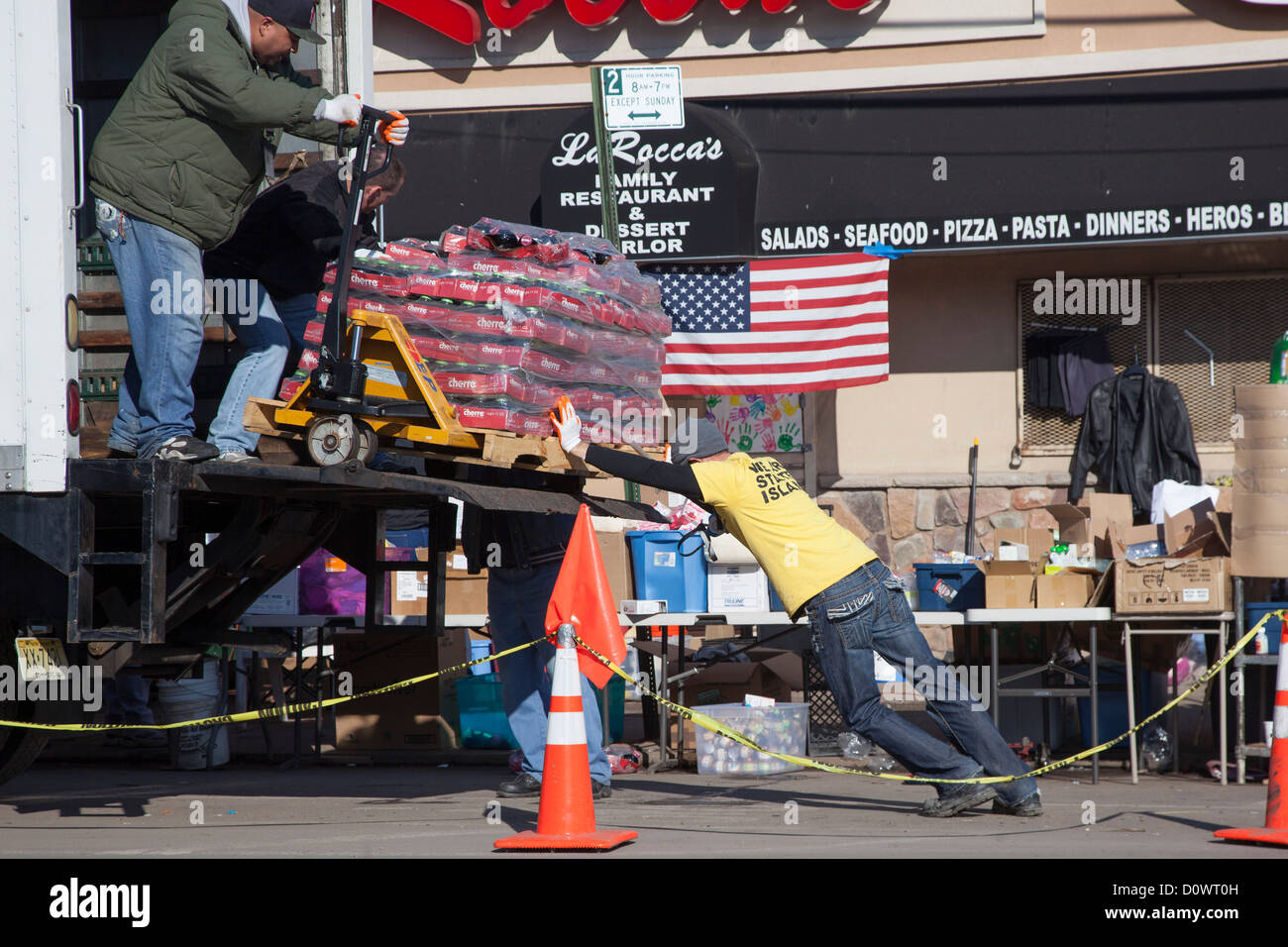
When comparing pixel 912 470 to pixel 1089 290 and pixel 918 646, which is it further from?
pixel 918 646

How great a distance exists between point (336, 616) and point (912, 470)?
5685 millimetres

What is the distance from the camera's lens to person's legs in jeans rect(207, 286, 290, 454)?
643 cm

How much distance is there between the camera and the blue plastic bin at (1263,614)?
8.70m

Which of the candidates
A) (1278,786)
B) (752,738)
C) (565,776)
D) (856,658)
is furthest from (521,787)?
(1278,786)

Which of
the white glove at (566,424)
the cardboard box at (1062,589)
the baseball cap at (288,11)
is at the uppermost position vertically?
the baseball cap at (288,11)

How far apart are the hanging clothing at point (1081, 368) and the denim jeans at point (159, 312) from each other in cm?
885

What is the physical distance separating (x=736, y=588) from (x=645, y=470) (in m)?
3.07

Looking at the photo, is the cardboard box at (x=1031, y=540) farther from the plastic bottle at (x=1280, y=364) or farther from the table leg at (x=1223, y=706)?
the plastic bottle at (x=1280, y=364)

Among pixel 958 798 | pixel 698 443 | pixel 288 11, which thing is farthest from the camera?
pixel 958 798

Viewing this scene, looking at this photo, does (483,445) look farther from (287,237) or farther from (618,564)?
(618,564)

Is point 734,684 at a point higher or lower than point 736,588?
lower

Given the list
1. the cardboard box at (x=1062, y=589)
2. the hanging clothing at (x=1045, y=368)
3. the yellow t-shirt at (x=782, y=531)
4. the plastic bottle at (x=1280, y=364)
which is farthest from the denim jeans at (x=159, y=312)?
the hanging clothing at (x=1045, y=368)

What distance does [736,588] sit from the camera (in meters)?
9.51

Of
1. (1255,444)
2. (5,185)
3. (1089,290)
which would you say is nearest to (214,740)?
(5,185)
